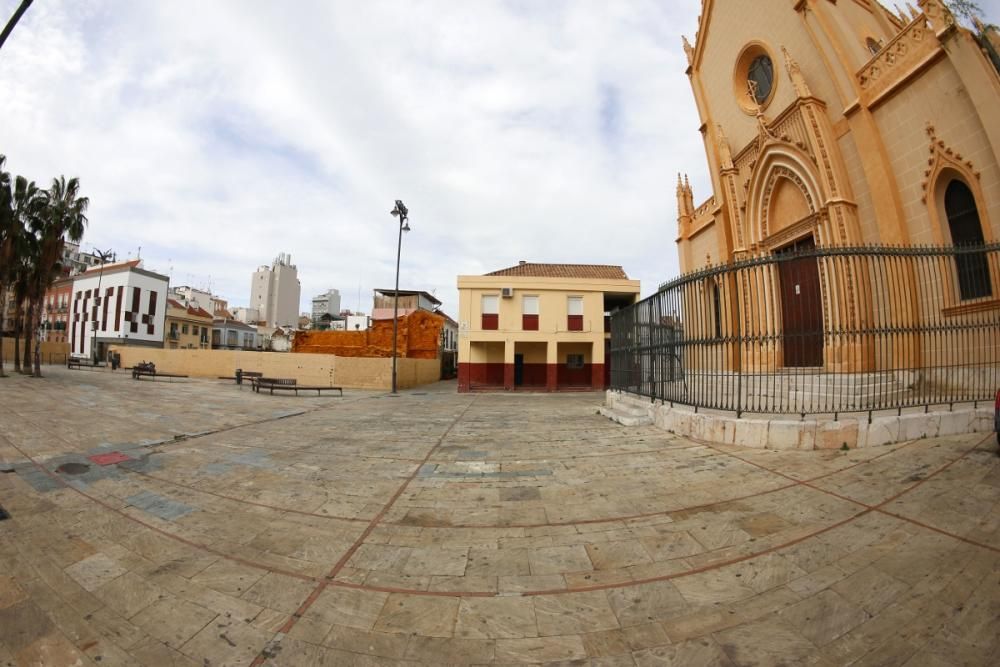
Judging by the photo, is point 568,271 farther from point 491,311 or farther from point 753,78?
point 753,78

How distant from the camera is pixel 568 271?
1032 inches

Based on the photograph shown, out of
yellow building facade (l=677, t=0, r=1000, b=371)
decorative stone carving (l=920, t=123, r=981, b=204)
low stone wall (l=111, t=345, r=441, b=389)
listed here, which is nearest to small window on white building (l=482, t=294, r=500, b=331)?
low stone wall (l=111, t=345, r=441, b=389)

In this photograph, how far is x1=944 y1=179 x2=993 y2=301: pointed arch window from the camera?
6734 mm

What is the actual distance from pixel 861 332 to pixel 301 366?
24.0 m

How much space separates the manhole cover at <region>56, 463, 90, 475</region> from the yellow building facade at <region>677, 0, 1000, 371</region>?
9331 mm

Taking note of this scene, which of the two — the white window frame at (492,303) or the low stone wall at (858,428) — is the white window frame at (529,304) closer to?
the white window frame at (492,303)

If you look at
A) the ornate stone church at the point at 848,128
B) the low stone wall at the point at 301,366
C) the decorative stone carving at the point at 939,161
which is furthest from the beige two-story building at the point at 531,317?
the decorative stone carving at the point at 939,161

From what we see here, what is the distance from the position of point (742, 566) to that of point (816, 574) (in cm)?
43

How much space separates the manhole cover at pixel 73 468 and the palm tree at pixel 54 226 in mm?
24669

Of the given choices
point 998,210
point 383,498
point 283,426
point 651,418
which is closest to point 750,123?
point 998,210

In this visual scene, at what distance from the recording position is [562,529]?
3285mm

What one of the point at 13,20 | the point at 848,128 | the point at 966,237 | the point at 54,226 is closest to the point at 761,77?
the point at 848,128

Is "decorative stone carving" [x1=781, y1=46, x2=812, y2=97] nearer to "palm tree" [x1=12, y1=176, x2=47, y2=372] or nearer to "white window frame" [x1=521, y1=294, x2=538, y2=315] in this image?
"white window frame" [x1=521, y1=294, x2=538, y2=315]

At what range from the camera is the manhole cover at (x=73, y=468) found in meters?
4.62
